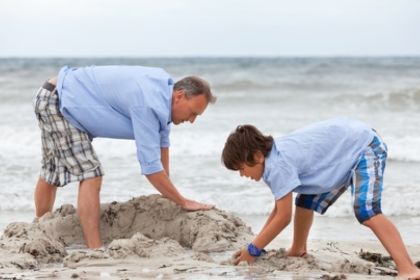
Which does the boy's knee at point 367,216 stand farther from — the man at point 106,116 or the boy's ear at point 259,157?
the man at point 106,116

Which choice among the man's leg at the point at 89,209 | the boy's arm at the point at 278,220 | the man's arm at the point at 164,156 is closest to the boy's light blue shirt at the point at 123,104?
the man's arm at the point at 164,156

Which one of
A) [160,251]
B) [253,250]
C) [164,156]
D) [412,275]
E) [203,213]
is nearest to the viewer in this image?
[412,275]

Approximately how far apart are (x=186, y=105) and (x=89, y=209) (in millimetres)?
856

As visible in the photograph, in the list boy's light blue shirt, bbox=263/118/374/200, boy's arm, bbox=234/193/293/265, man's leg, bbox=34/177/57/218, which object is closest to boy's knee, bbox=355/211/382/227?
boy's light blue shirt, bbox=263/118/374/200

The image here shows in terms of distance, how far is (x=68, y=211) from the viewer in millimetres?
4922

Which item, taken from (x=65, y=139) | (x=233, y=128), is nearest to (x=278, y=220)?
(x=65, y=139)

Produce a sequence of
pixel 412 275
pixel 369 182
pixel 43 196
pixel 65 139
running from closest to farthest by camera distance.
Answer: pixel 412 275, pixel 369 182, pixel 65 139, pixel 43 196

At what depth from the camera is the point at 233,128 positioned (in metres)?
12.2

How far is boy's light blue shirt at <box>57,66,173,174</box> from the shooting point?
14.2 feet

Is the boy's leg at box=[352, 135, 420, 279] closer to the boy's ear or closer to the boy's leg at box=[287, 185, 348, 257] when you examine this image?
the boy's leg at box=[287, 185, 348, 257]

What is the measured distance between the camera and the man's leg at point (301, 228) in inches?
167

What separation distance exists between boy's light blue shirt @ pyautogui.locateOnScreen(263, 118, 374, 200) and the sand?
44 cm

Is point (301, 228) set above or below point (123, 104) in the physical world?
below

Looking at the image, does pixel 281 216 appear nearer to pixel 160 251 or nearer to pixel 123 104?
pixel 160 251
